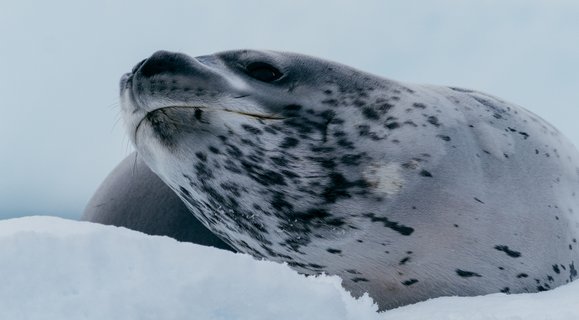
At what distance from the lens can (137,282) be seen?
142cm

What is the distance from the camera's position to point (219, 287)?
1457 mm

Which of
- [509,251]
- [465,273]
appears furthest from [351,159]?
[509,251]

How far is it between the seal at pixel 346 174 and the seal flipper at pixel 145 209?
1118mm

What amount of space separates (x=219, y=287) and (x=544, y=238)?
169cm

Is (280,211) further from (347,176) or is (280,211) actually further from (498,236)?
(498,236)

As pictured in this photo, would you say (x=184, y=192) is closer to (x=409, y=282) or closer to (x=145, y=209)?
(x=409, y=282)

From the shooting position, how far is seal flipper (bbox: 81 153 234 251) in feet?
12.7

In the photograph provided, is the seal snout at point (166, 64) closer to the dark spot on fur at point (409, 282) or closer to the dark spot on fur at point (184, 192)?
the dark spot on fur at point (184, 192)

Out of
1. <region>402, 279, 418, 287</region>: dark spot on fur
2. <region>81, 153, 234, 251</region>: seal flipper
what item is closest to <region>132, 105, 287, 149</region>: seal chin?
<region>402, 279, 418, 287</region>: dark spot on fur

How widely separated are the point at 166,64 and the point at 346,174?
717 millimetres

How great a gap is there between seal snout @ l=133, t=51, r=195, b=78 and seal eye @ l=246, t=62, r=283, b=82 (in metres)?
0.27

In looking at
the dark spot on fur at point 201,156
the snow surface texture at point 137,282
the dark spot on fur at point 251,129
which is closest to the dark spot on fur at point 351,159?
the dark spot on fur at point 251,129

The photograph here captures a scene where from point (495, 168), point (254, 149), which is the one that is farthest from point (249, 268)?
point (495, 168)

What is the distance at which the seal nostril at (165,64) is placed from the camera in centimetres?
244
